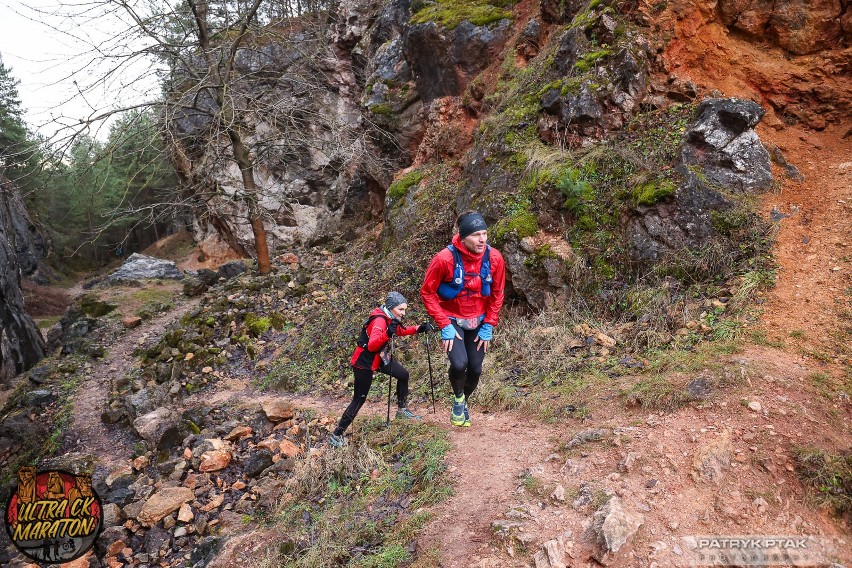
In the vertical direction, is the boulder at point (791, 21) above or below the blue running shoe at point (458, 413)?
above

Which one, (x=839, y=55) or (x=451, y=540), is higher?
(x=839, y=55)

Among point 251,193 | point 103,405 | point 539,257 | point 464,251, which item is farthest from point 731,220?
point 103,405

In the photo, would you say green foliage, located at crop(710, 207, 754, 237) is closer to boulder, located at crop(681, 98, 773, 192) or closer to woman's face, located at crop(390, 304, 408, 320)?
boulder, located at crop(681, 98, 773, 192)

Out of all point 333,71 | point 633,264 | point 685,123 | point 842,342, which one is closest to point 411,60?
point 333,71

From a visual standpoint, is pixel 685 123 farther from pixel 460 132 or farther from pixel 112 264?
pixel 112 264

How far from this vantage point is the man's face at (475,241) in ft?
13.2

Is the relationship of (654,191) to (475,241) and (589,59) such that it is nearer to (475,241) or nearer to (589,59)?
(589,59)

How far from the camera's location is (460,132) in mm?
11125

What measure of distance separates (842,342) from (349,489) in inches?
194

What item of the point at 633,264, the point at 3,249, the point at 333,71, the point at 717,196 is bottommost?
the point at 633,264

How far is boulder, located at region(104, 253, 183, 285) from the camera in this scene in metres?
18.6

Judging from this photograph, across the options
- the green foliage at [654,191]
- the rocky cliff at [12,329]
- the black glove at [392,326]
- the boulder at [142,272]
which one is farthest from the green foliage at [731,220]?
the boulder at [142,272]

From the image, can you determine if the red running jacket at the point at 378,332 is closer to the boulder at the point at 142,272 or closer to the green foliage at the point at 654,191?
the green foliage at the point at 654,191

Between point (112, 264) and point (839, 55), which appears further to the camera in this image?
point (112, 264)
